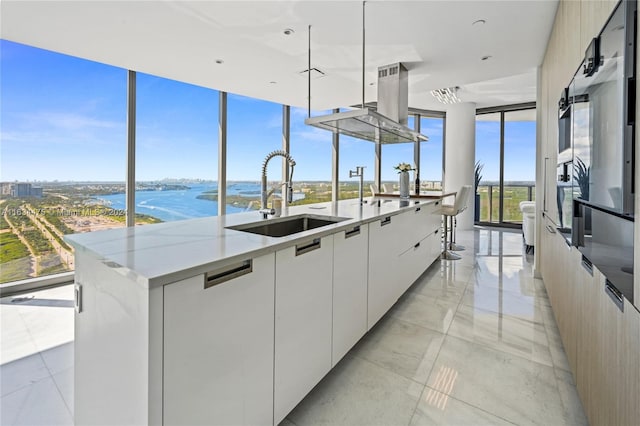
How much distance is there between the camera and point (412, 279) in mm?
2979

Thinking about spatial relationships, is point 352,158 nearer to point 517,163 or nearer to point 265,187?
point 517,163

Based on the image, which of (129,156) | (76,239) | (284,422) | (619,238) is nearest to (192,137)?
(129,156)

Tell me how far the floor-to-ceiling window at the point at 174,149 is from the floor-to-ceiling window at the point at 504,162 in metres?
6.07

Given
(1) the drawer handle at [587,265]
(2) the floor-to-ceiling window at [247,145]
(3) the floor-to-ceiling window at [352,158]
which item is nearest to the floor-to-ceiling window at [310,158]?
(3) the floor-to-ceiling window at [352,158]

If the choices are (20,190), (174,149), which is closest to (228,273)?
(20,190)

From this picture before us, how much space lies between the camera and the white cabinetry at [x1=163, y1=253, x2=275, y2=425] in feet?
2.90

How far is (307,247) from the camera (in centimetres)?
140

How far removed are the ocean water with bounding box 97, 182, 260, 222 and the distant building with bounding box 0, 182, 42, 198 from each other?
21.6 inches

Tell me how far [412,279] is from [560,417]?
1.59 m

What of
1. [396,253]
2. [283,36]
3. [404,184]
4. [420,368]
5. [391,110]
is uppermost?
[283,36]

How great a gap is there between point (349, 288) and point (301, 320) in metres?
0.48

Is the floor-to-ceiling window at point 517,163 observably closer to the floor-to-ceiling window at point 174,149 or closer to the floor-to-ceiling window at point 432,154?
the floor-to-ceiling window at point 432,154

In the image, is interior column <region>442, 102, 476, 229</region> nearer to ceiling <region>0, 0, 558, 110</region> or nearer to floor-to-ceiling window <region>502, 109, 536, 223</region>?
floor-to-ceiling window <region>502, 109, 536, 223</region>

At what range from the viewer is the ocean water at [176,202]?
3817 millimetres
